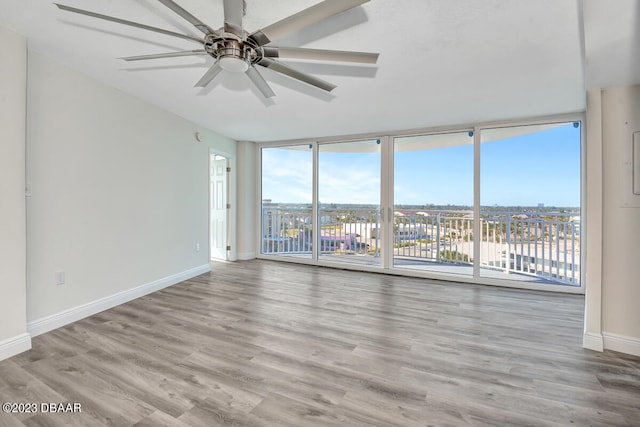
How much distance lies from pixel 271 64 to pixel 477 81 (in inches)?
80.9

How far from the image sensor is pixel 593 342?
2193mm

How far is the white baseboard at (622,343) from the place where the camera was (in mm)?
2121

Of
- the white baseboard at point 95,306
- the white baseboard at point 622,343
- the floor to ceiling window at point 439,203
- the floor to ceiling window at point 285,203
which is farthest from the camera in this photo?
the floor to ceiling window at point 285,203

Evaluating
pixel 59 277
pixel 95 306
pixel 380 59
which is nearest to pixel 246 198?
pixel 95 306

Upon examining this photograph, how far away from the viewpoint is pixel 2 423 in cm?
141

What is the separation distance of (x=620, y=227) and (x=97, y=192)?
468 cm

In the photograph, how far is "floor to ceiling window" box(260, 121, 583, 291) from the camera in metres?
3.95

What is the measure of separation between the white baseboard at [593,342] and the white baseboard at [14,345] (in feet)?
14.2

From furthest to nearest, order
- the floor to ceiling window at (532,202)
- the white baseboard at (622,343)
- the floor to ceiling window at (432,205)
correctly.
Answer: the floor to ceiling window at (432,205), the floor to ceiling window at (532,202), the white baseboard at (622,343)

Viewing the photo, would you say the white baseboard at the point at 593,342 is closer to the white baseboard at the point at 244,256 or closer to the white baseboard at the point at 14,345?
the white baseboard at the point at 14,345

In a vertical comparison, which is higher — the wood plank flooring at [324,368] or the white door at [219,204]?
the white door at [219,204]

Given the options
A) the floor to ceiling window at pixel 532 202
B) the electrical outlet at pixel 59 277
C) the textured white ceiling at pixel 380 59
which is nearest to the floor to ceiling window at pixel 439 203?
the floor to ceiling window at pixel 532 202

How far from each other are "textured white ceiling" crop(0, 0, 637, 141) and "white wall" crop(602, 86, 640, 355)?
0.50 metres

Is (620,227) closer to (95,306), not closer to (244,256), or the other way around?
(95,306)
